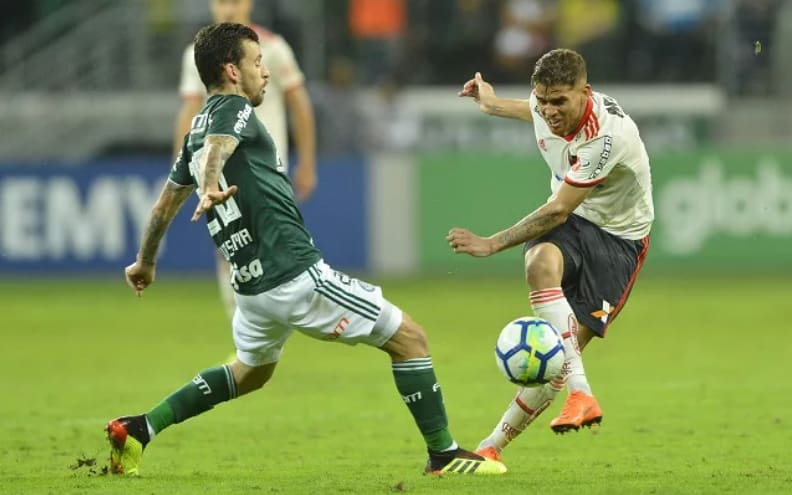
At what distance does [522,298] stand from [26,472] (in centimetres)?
1014

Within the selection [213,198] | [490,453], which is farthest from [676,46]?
[213,198]

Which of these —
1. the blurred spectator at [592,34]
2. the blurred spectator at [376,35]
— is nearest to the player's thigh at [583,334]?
the blurred spectator at [376,35]

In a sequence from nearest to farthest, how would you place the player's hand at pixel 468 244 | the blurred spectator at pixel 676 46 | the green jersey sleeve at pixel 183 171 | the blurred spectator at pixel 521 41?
1. the player's hand at pixel 468 244
2. the green jersey sleeve at pixel 183 171
3. the blurred spectator at pixel 521 41
4. the blurred spectator at pixel 676 46

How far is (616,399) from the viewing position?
9.91m

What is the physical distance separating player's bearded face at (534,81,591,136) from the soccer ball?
0.95 meters

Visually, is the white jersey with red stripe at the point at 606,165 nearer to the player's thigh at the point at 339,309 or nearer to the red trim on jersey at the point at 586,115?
the red trim on jersey at the point at 586,115

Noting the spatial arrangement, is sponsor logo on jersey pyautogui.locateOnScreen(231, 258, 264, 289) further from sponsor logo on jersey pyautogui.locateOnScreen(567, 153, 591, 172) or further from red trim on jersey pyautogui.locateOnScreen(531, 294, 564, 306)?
sponsor logo on jersey pyautogui.locateOnScreen(567, 153, 591, 172)

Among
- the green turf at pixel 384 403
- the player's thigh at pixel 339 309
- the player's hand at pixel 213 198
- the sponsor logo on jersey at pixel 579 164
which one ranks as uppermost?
the player's hand at pixel 213 198

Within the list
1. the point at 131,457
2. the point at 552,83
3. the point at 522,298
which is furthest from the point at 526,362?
the point at 522,298

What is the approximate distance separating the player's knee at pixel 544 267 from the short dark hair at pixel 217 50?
166 cm

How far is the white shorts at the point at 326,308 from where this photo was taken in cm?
663

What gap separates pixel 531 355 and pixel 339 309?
0.85 m

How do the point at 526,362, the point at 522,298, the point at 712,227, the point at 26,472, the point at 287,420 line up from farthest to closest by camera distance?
the point at 712,227, the point at 522,298, the point at 287,420, the point at 26,472, the point at 526,362

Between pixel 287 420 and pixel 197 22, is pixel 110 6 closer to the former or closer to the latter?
pixel 197 22
